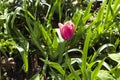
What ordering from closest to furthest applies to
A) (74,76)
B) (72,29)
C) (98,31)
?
(72,29) < (74,76) < (98,31)

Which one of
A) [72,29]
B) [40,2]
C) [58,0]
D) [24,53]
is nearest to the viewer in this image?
[72,29]

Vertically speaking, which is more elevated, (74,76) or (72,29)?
(72,29)

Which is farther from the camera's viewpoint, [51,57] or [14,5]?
[14,5]

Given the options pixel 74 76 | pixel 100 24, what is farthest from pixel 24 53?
pixel 100 24

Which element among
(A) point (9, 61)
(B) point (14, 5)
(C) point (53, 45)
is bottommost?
(A) point (9, 61)

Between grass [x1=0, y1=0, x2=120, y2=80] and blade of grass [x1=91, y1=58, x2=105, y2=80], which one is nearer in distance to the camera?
blade of grass [x1=91, y1=58, x2=105, y2=80]

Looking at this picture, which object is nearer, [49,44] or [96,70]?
[96,70]

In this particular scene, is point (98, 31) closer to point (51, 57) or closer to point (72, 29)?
point (51, 57)

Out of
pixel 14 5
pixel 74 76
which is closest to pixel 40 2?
pixel 14 5

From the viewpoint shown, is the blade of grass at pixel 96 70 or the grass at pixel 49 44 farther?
the grass at pixel 49 44

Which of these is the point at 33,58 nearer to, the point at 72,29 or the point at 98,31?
the point at 98,31
